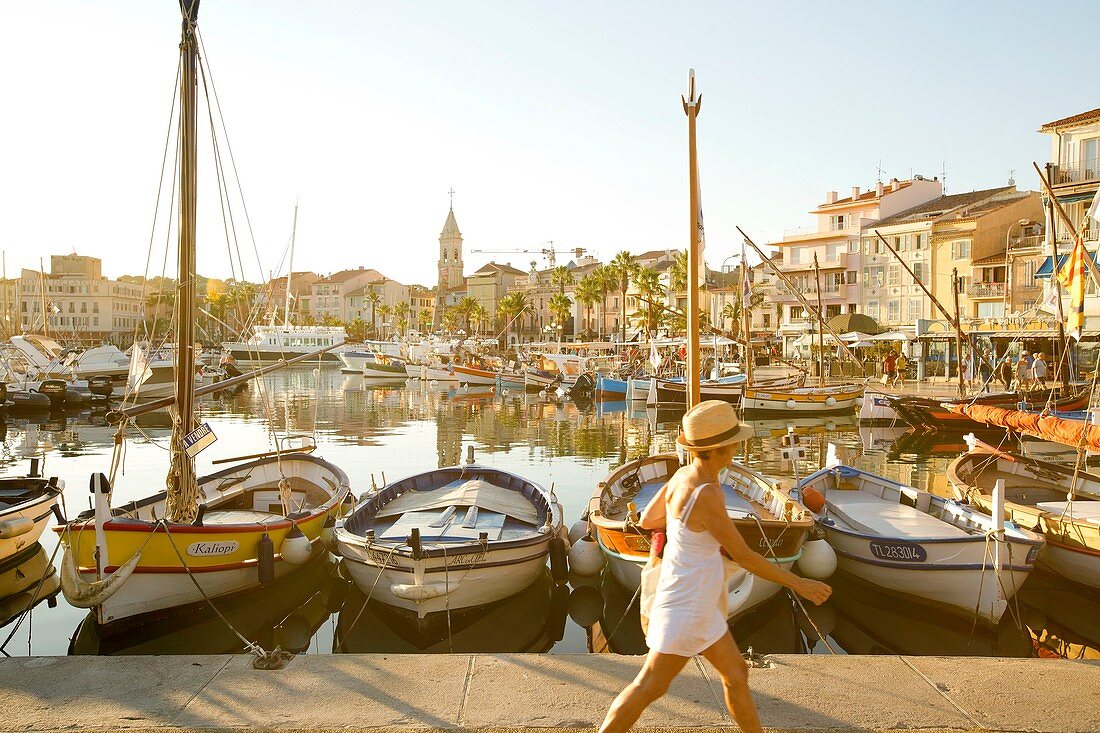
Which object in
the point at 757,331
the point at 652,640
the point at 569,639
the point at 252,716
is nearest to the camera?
the point at 652,640

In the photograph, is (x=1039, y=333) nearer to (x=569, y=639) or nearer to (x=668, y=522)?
(x=569, y=639)

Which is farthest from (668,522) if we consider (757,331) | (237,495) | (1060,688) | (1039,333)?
(757,331)

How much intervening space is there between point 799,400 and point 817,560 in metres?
31.4

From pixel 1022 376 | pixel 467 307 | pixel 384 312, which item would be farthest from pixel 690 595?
pixel 384 312

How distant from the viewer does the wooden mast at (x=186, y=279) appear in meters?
12.1

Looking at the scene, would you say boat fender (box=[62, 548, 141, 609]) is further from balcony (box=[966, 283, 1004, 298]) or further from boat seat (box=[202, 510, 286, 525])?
balcony (box=[966, 283, 1004, 298])

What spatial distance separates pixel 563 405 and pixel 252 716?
4705cm

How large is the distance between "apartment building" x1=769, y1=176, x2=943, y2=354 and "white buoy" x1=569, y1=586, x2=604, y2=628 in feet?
202

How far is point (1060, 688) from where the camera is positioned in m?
6.43

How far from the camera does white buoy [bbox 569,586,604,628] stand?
1220cm

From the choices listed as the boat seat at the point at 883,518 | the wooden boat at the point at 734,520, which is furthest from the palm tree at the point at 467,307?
the boat seat at the point at 883,518

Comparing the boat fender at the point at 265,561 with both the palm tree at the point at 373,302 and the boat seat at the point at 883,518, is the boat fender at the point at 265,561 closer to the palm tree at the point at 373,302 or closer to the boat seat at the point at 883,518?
the boat seat at the point at 883,518

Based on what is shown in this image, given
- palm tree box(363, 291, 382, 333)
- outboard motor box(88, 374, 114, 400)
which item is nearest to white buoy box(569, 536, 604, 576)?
outboard motor box(88, 374, 114, 400)

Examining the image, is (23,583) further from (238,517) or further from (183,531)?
(183,531)
